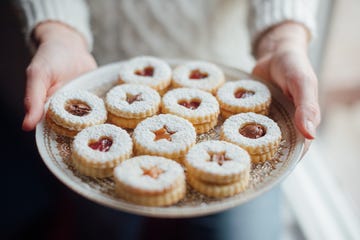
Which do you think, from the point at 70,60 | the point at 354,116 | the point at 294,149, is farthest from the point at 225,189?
the point at 354,116

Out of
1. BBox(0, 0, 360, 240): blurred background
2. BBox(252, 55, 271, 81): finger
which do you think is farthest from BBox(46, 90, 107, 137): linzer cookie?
BBox(0, 0, 360, 240): blurred background

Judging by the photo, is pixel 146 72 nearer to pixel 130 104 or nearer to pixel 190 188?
pixel 130 104

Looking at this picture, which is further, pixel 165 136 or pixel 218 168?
pixel 165 136

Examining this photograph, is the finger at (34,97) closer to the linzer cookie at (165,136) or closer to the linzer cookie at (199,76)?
the linzer cookie at (165,136)

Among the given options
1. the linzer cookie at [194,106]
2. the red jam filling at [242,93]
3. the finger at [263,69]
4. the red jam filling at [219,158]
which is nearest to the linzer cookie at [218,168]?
the red jam filling at [219,158]

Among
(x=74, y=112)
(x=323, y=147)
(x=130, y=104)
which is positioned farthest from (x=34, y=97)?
(x=323, y=147)
